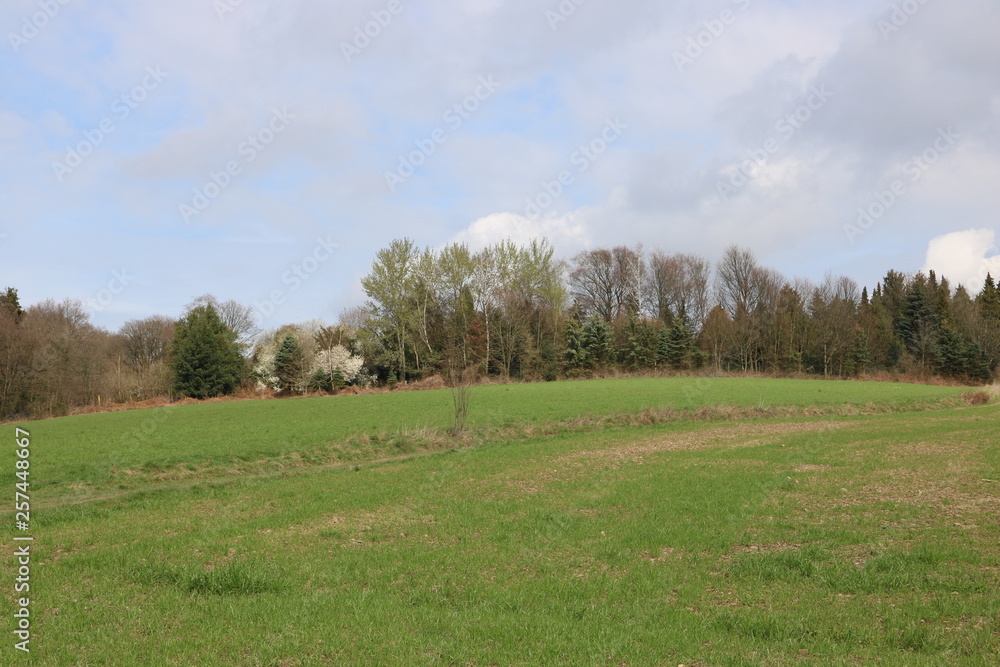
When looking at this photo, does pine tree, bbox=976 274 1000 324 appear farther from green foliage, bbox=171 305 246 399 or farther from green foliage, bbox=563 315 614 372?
green foliage, bbox=171 305 246 399

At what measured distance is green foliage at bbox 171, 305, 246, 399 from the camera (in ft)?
205

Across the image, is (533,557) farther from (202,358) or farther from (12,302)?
(12,302)

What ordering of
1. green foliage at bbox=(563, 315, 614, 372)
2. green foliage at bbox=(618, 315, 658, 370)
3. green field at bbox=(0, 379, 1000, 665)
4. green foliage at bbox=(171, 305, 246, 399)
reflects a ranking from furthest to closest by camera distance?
green foliage at bbox=(618, 315, 658, 370) < green foliage at bbox=(563, 315, 614, 372) < green foliage at bbox=(171, 305, 246, 399) < green field at bbox=(0, 379, 1000, 665)

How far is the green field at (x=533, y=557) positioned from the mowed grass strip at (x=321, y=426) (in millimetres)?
326

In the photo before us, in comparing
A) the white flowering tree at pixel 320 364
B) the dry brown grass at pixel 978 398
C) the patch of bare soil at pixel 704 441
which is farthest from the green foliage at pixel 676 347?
the patch of bare soil at pixel 704 441

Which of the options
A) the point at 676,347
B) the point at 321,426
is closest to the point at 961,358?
the point at 676,347

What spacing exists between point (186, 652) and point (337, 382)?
6505 cm

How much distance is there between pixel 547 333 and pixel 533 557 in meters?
65.0

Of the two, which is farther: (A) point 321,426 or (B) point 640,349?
(B) point 640,349

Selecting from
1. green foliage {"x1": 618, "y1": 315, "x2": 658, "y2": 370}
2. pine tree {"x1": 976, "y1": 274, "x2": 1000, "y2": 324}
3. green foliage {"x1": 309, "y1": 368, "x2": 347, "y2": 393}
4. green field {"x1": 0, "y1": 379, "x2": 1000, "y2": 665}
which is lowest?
green field {"x1": 0, "y1": 379, "x2": 1000, "y2": 665}

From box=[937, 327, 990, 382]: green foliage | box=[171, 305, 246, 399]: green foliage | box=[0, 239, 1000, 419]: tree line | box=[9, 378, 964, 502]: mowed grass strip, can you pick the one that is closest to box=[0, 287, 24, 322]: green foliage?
box=[0, 239, 1000, 419]: tree line

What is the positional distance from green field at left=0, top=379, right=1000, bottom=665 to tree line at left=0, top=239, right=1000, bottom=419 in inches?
1711

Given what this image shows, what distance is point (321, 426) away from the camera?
104 feet

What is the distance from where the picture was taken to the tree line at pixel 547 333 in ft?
218
